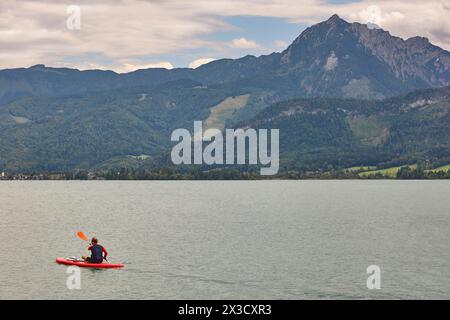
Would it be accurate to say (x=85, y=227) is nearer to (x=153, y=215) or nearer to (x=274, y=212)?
(x=153, y=215)

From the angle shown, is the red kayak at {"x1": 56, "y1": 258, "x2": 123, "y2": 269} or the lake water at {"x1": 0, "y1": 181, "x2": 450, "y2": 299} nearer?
the lake water at {"x1": 0, "y1": 181, "x2": 450, "y2": 299}

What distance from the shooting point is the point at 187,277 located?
88812 millimetres

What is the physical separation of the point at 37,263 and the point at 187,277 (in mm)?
23296

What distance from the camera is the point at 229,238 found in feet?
436

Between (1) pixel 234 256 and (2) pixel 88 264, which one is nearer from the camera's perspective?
(2) pixel 88 264

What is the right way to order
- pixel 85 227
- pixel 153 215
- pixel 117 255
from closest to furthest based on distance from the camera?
pixel 117 255, pixel 85 227, pixel 153 215

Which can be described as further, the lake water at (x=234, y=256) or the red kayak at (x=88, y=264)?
the red kayak at (x=88, y=264)
